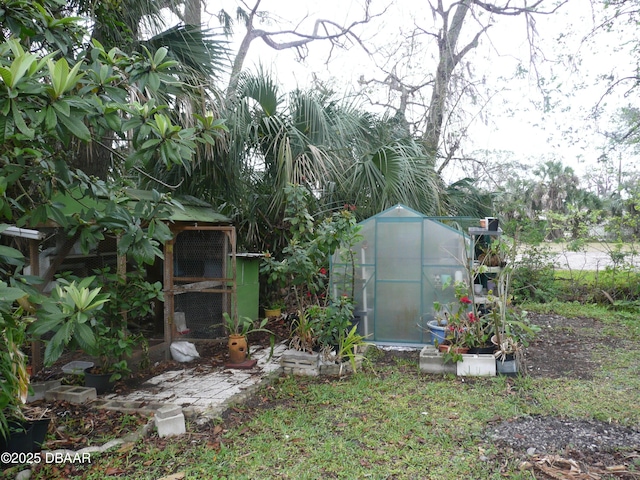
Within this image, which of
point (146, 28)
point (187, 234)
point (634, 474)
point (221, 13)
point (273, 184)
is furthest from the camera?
point (221, 13)

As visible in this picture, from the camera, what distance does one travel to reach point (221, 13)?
905 cm

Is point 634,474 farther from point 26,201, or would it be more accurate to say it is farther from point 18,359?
point 26,201

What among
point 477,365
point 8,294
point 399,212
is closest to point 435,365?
point 477,365

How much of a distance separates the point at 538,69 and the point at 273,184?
6.38 metres

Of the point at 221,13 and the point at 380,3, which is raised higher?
the point at 380,3

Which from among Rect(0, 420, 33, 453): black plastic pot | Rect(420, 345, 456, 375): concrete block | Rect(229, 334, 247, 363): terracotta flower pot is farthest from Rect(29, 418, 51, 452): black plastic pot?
Rect(420, 345, 456, 375): concrete block

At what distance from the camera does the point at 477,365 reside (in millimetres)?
4559

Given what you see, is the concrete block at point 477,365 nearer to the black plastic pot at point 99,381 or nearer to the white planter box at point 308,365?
the white planter box at point 308,365

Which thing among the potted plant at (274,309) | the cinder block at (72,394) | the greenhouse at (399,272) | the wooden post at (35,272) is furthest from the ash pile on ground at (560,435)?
the potted plant at (274,309)

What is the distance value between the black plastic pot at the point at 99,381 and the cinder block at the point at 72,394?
14 cm

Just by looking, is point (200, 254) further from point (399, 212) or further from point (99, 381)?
point (399, 212)

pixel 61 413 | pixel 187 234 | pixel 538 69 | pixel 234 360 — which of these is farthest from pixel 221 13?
pixel 61 413

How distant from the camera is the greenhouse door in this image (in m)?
5.72

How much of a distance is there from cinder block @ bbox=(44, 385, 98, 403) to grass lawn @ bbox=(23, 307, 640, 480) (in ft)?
2.97
